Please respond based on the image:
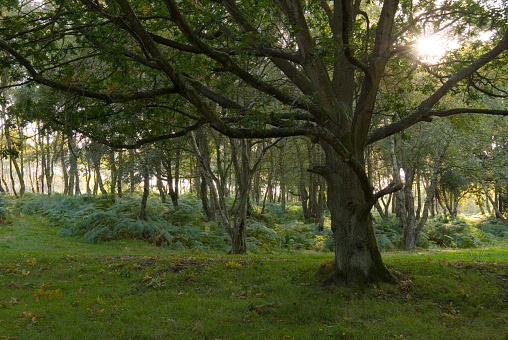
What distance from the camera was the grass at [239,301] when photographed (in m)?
6.56

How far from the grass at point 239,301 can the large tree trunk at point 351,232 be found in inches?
14.1

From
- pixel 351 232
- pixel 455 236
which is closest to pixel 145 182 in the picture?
pixel 351 232

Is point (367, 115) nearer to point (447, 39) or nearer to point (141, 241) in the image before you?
point (447, 39)

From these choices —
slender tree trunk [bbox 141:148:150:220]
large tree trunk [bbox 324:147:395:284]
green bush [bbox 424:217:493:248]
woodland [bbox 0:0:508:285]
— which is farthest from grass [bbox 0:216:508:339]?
green bush [bbox 424:217:493:248]

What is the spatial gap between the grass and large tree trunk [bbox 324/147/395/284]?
0.36 meters

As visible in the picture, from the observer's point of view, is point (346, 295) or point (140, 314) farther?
point (346, 295)

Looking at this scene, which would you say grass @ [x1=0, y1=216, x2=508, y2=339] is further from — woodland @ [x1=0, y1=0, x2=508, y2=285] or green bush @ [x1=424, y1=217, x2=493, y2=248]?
green bush @ [x1=424, y1=217, x2=493, y2=248]

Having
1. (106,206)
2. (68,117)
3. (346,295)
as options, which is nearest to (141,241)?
(106,206)

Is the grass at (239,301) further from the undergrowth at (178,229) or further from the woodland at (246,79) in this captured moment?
the undergrowth at (178,229)

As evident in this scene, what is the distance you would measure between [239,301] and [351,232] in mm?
2790

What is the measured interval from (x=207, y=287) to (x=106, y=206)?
13.3 metres

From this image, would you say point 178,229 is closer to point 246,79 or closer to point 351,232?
point 351,232

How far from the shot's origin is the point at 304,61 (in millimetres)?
8375

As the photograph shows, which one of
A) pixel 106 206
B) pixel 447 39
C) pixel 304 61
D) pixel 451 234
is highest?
pixel 447 39
